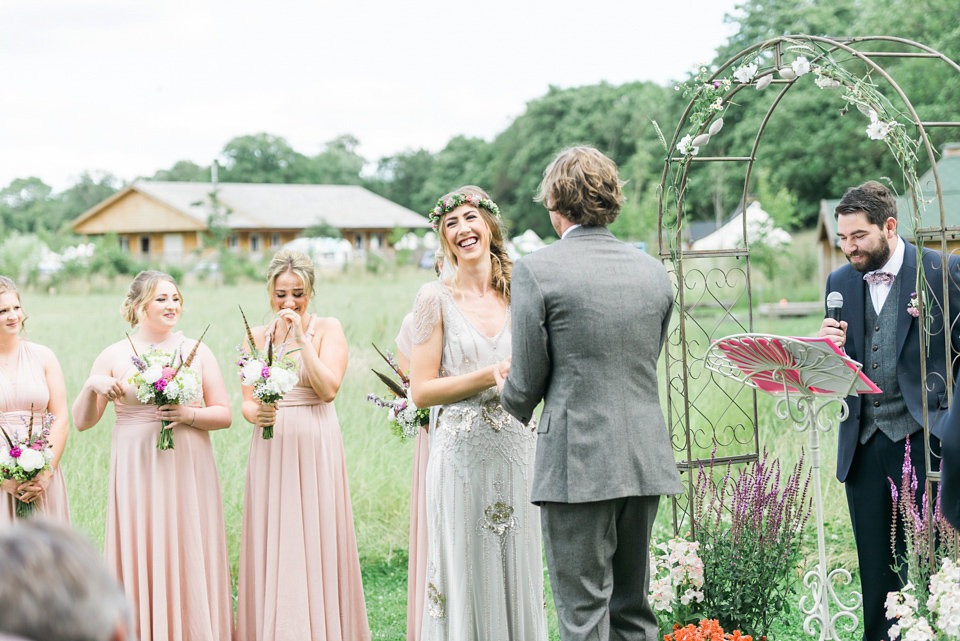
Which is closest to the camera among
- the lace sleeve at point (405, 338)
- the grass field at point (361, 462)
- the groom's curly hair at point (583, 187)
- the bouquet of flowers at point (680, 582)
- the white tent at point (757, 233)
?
the groom's curly hair at point (583, 187)

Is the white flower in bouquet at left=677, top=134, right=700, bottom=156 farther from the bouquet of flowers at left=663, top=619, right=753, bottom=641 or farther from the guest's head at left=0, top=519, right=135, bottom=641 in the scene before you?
the guest's head at left=0, top=519, right=135, bottom=641

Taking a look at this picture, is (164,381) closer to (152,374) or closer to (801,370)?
(152,374)

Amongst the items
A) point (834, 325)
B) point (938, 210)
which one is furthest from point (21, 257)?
point (834, 325)

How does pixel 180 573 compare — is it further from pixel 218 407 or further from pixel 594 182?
pixel 594 182

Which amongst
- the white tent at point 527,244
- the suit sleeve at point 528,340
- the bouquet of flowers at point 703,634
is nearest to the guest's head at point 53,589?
the suit sleeve at point 528,340

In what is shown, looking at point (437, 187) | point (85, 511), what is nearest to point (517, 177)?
point (437, 187)

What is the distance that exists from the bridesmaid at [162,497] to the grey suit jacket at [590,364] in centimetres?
226

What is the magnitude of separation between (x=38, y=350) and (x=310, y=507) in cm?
166

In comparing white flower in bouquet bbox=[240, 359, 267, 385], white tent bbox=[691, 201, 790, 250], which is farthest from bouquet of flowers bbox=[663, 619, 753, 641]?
white tent bbox=[691, 201, 790, 250]

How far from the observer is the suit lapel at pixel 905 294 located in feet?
12.8

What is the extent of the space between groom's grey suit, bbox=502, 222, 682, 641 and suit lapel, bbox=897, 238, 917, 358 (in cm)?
153

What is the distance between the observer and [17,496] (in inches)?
167

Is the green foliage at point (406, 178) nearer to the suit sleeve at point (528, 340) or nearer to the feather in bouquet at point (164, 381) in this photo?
the feather in bouquet at point (164, 381)

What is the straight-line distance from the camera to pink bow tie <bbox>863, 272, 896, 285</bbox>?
3959 millimetres
